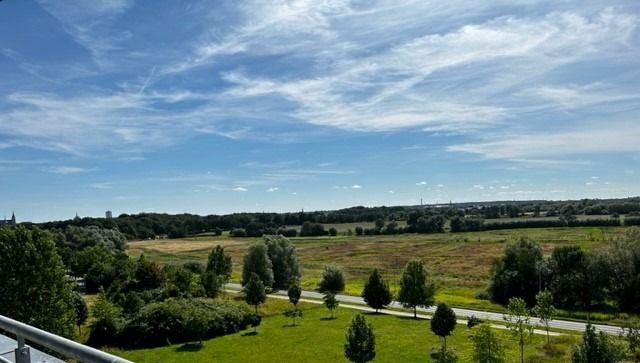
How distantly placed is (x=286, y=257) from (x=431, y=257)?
3417 centimetres

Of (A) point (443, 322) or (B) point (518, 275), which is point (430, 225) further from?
(A) point (443, 322)

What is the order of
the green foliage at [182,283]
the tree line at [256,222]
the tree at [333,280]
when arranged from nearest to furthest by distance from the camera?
the green foliage at [182,283], the tree at [333,280], the tree line at [256,222]

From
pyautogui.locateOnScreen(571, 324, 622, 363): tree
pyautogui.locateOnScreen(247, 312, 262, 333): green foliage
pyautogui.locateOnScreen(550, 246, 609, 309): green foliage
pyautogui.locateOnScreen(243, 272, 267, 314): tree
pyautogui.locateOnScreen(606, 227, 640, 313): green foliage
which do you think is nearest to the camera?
pyautogui.locateOnScreen(571, 324, 622, 363): tree

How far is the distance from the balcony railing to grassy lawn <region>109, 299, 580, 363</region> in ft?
106

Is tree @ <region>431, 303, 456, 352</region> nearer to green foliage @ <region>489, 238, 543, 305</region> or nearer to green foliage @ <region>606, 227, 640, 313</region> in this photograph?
green foliage @ <region>489, 238, 543, 305</region>

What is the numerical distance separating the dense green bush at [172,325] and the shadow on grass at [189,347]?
0.96 metres

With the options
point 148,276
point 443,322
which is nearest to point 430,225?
point 148,276

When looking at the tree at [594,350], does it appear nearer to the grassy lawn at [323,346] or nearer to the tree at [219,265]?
the grassy lawn at [323,346]

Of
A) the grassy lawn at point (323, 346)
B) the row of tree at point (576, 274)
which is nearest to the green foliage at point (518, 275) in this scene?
the row of tree at point (576, 274)

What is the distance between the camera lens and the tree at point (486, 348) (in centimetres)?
2945

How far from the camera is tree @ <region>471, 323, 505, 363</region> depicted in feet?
96.6

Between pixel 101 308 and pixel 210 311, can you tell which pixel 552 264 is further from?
pixel 101 308

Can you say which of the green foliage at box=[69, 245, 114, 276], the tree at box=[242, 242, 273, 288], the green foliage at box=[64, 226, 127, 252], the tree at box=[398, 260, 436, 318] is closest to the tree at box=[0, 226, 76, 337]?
the tree at box=[398, 260, 436, 318]

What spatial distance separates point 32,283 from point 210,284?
29249 mm
